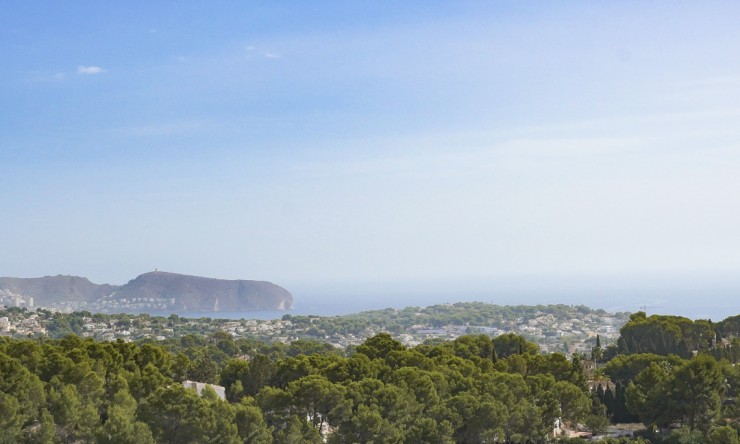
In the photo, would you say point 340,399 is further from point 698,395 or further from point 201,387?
point 698,395

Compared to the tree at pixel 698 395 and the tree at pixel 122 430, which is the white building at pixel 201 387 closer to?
the tree at pixel 122 430

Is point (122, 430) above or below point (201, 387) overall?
below

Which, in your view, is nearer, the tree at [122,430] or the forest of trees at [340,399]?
the tree at [122,430]

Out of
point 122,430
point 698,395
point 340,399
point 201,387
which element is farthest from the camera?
point 201,387

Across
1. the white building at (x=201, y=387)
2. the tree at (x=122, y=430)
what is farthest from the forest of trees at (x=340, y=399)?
the white building at (x=201, y=387)

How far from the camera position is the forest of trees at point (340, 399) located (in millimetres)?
29859

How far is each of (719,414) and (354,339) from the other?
87.2 meters

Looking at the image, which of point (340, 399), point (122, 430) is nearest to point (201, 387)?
point (340, 399)

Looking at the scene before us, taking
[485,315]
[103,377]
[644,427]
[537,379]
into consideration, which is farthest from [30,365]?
[485,315]

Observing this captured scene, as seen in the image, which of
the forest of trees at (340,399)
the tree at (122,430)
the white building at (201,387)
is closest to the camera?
the tree at (122,430)

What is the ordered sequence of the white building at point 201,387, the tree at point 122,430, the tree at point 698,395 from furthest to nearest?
the white building at point 201,387 < the tree at point 698,395 < the tree at point 122,430

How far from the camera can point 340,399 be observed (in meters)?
33.0

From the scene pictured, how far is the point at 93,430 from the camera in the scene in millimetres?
29188

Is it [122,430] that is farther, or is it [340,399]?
[340,399]
